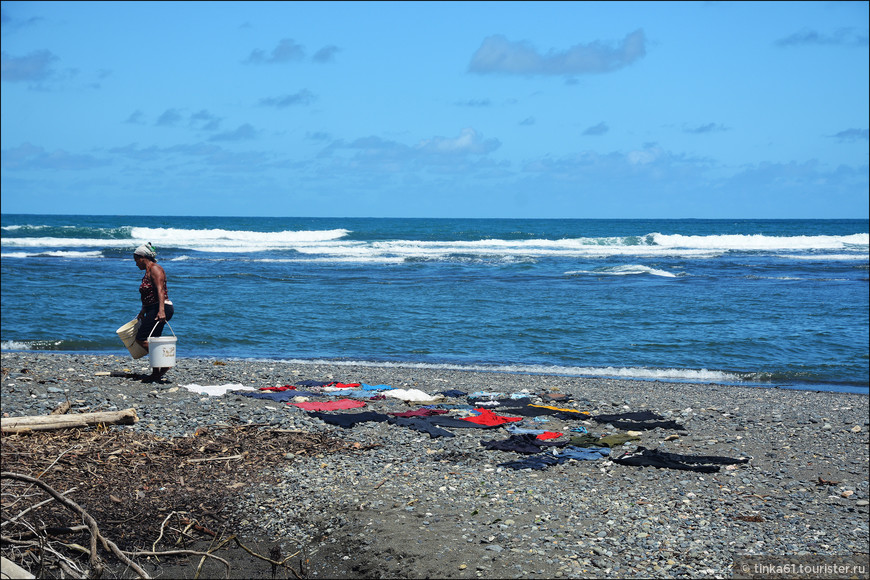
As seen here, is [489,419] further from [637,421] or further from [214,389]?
[214,389]

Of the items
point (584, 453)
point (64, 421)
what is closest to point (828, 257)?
point (584, 453)

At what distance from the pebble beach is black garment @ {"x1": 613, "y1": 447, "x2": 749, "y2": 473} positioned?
0.25 feet

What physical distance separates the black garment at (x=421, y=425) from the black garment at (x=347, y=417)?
132mm

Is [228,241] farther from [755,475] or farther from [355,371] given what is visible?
[755,475]

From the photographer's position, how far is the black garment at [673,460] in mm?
6828

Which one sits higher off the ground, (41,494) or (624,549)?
(41,494)

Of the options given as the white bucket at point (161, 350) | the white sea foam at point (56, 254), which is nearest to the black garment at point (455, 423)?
the white bucket at point (161, 350)

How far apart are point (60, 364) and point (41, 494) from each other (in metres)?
5.99

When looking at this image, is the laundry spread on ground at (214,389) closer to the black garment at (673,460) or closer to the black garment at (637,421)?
the black garment at (637,421)

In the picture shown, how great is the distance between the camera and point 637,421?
27.9 feet

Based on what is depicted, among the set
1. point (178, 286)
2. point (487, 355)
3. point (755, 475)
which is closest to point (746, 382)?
point (487, 355)

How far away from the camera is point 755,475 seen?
681cm

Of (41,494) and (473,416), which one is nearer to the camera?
(41,494)

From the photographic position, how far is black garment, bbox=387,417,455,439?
7623 mm
